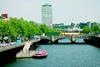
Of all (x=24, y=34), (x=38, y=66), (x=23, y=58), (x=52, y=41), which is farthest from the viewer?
(x=52, y=41)

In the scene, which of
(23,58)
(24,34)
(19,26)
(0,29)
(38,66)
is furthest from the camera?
(24,34)

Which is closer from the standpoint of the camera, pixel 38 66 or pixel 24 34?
pixel 38 66

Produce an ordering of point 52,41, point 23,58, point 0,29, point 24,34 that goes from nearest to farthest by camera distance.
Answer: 1. point 23,58
2. point 0,29
3. point 24,34
4. point 52,41

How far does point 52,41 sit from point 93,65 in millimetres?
102049

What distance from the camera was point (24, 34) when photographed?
143125mm

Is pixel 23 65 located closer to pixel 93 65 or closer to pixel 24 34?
pixel 93 65

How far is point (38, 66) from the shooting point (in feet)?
230

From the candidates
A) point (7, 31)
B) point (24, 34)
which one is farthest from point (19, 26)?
point (7, 31)

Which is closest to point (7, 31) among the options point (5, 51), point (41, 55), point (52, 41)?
point (41, 55)

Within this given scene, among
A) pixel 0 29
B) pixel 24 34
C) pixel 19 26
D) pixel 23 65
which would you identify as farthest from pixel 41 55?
pixel 24 34

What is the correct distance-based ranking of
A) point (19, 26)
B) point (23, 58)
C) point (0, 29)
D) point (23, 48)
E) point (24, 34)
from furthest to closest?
point (24, 34), point (19, 26), point (0, 29), point (23, 48), point (23, 58)

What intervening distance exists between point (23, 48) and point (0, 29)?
17.8 meters

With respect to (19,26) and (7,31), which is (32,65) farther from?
(19,26)

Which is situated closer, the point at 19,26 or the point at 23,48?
the point at 23,48
